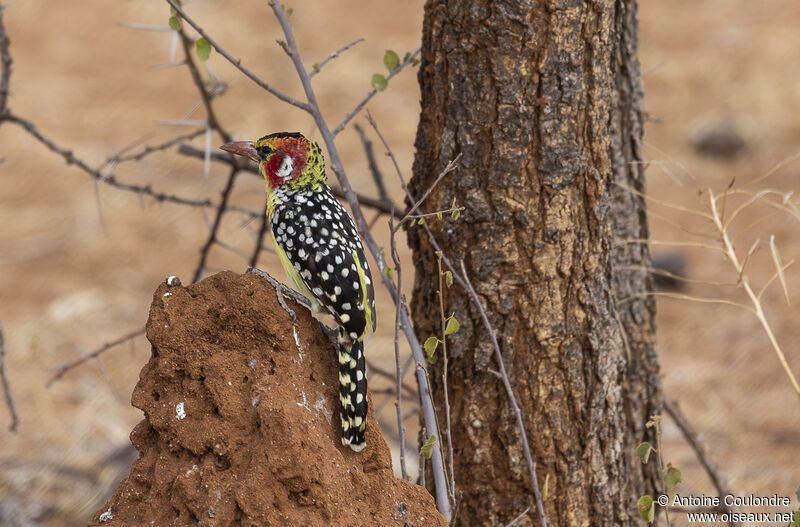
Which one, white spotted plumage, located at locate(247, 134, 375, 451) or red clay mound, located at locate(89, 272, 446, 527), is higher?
white spotted plumage, located at locate(247, 134, 375, 451)

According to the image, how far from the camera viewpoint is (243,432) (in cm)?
292

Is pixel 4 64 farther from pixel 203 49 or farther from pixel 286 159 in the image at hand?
pixel 286 159

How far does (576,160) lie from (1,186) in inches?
412

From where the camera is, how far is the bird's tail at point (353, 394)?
3.03 m

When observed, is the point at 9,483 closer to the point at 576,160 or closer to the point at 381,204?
the point at 381,204

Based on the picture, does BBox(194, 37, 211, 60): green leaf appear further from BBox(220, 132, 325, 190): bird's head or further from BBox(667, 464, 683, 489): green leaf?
BBox(667, 464, 683, 489): green leaf

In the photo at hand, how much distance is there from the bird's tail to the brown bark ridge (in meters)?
0.72

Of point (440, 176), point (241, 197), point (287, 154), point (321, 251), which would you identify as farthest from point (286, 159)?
point (241, 197)

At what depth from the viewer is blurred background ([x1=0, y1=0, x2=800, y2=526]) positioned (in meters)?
7.53

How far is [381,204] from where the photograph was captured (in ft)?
15.0

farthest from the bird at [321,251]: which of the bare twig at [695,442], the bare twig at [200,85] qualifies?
the bare twig at [695,442]

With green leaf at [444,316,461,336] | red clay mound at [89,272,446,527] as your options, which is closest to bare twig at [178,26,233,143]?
red clay mound at [89,272,446,527]

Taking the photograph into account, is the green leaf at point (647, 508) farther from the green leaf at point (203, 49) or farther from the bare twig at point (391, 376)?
the green leaf at point (203, 49)

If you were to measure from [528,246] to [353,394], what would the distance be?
99 cm
